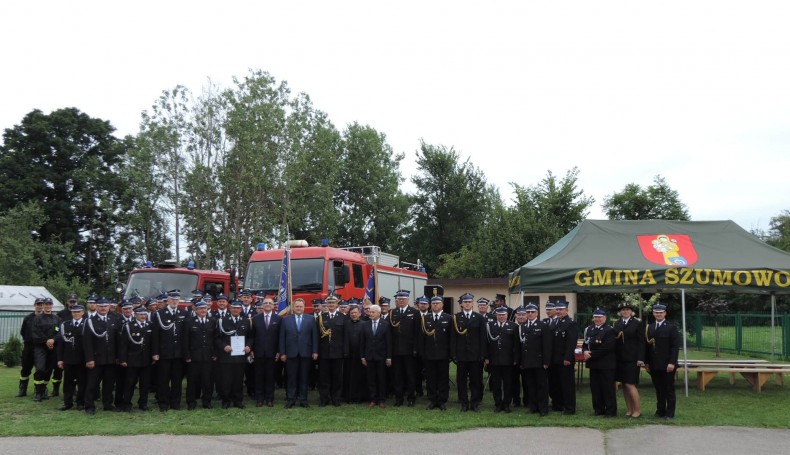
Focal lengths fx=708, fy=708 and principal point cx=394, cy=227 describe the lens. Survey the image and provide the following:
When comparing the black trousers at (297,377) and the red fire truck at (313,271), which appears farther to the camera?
the red fire truck at (313,271)

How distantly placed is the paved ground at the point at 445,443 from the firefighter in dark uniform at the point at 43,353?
4052 mm

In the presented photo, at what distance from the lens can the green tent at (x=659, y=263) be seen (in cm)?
1227

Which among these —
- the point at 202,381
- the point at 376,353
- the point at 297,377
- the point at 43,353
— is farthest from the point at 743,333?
the point at 43,353

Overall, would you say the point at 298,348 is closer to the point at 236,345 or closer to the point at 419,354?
the point at 236,345

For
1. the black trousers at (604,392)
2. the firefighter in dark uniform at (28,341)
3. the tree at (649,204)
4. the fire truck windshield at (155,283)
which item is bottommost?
the black trousers at (604,392)

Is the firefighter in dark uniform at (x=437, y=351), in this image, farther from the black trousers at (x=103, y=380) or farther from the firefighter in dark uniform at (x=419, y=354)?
the black trousers at (x=103, y=380)

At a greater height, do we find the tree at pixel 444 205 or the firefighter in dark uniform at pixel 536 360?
the tree at pixel 444 205

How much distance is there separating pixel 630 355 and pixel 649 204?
2983 cm

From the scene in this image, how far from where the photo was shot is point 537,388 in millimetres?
11141

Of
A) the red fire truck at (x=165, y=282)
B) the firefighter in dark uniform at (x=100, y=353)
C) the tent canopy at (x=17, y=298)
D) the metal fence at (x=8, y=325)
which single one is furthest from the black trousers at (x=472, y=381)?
the tent canopy at (x=17, y=298)

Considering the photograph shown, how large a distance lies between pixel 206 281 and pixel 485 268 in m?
20.9

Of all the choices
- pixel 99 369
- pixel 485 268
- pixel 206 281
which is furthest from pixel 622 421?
pixel 485 268

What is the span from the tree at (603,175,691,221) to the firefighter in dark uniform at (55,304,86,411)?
32.5 metres

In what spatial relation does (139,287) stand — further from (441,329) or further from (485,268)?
(485,268)
